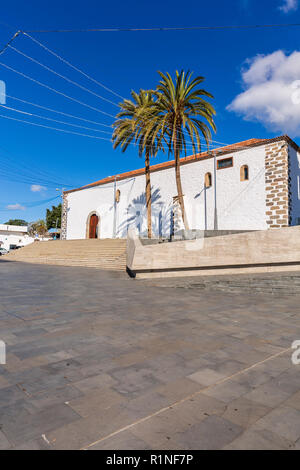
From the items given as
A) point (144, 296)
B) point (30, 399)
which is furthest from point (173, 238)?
point (30, 399)

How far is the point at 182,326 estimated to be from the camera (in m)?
5.31

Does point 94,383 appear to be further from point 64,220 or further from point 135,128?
point 64,220

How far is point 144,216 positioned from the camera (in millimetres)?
27703

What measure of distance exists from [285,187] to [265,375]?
1738 cm

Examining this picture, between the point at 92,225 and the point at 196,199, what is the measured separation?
1581 centimetres

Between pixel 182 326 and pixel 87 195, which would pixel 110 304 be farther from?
pixel 87 195

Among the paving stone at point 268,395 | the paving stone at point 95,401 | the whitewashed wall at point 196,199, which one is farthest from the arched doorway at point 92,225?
the paving stone at point 268,395

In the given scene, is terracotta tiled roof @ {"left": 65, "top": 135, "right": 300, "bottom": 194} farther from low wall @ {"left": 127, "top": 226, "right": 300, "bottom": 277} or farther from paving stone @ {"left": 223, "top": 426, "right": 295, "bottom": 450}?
paving stone @ {"left": 223, "top": 426, "right": 295, "bottom": 450}

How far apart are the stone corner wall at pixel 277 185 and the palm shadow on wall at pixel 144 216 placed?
367 inches

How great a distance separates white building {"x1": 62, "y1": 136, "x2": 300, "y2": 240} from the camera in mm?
18594

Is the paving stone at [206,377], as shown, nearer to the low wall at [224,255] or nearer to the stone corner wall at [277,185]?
the low wall at [224,255]

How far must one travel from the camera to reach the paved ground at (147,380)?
2.16m

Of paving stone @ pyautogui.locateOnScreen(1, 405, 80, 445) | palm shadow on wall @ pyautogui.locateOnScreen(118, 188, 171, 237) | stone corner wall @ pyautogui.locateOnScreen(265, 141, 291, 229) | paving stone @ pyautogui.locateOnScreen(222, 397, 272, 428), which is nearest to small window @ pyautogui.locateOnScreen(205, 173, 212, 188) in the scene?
palm shadow on wall @ pyautogui.locateOnScreen(118, 188, 171, 237)

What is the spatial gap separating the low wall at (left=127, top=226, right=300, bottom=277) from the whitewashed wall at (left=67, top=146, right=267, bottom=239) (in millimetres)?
7973
